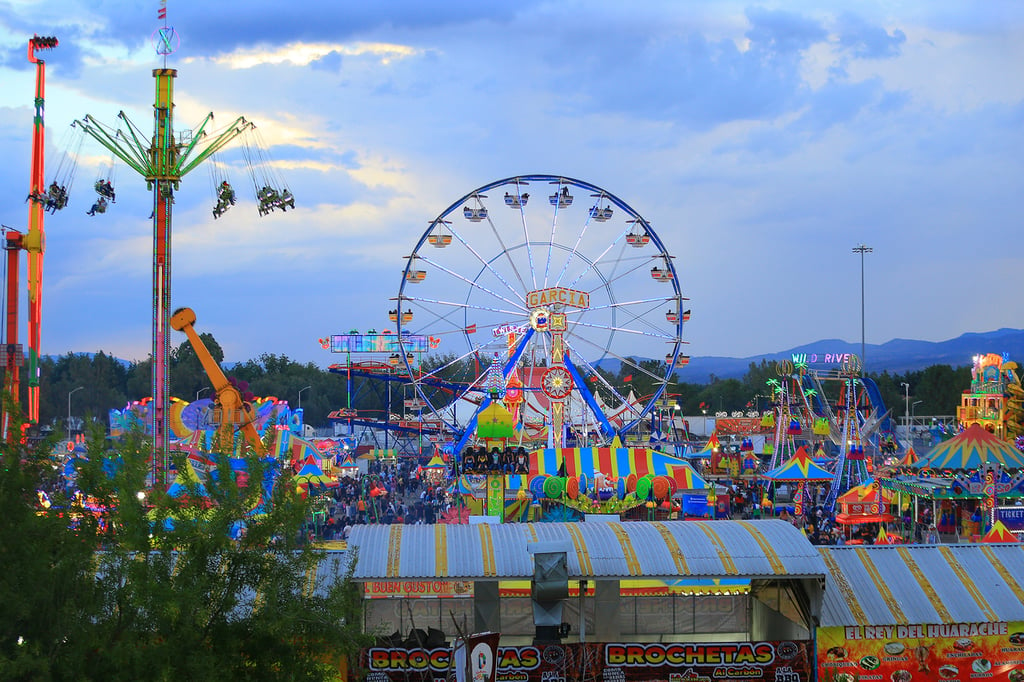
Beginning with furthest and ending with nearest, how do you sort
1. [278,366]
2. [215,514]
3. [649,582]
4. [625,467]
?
[278,366], [625,467], [649,582], [215,514]

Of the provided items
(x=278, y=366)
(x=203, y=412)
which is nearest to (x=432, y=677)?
(x=203, y=412)

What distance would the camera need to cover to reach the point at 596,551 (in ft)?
42.4

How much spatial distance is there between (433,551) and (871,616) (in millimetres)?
4967

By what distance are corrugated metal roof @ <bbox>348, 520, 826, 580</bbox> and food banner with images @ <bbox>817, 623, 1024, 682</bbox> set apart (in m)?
1.03

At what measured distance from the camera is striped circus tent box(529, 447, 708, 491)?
32062mm

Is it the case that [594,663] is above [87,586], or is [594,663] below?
below

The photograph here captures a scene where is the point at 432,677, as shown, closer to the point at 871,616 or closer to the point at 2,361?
the point at 871,616

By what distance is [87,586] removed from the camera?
9086 millimetres

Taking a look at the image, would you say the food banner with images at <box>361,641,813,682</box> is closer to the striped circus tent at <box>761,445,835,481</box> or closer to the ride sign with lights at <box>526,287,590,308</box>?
the striped circus tent at <box>761,445,835,481</box>

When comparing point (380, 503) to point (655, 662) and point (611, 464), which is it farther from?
point (655, 662)

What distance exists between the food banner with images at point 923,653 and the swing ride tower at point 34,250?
59.1 ft

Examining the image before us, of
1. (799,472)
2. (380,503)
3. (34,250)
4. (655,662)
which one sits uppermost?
(34,250)

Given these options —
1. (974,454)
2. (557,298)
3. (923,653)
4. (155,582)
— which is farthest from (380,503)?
(155,582)

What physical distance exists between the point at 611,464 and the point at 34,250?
16.0 m
